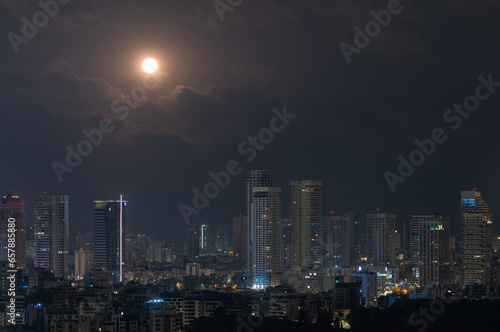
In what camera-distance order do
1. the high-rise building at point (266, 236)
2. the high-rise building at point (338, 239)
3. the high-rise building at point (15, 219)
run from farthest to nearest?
the high-rise building at point (338, 239) < the high-rise building at point (266, 236) < the high-rise building at point (15, 219)

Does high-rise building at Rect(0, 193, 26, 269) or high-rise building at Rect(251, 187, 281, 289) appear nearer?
high-rise building at Rect(0, 193, 26, 269)

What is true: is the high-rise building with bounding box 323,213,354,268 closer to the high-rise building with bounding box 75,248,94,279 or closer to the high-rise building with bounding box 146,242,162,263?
the high-rise building with bounding box 146,242,162,263

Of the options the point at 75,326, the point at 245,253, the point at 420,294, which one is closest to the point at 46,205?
the point at 245,253

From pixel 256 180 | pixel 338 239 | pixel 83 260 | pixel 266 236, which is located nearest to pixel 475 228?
pixel 338 239

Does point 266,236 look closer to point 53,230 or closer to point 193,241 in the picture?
point 53,230

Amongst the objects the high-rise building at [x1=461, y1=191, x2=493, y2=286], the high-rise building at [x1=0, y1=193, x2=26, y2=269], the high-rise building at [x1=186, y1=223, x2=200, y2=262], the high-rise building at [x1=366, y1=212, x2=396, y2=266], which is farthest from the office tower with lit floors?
the high-rise building at [x1=461, y1=191, x2=493, y2=286]

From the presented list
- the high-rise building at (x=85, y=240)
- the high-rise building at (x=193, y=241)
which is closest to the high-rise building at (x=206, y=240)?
the high-rise building at (x=193, y=241)

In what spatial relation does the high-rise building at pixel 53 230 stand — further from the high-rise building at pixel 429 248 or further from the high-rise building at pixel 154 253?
the high-rise building at pixel 429 248
